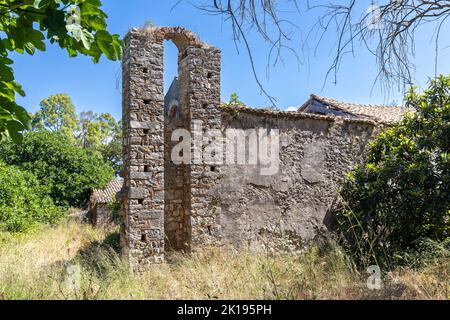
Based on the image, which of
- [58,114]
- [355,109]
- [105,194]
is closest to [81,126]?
[58,114]

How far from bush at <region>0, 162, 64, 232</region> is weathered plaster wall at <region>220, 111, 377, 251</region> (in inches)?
339

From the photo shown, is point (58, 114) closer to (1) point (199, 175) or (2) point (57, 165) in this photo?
(2) point (57, 165)

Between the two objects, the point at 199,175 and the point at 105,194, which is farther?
the point at 105,194

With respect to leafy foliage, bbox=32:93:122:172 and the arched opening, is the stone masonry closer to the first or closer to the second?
the arched opening

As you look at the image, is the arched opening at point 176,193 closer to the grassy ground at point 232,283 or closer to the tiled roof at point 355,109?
the grassy ground at point 232,283

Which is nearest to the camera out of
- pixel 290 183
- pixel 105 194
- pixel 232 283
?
pixel 232 283

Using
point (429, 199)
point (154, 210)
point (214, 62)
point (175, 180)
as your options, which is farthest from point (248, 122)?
point (429, 199)

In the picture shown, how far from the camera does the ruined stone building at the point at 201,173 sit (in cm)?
785

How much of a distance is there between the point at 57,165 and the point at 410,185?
53.8 feet

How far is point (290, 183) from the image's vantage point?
928cm

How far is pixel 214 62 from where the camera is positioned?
864cm

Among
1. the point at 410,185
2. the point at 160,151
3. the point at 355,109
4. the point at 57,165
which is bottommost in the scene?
the point at 410,185
